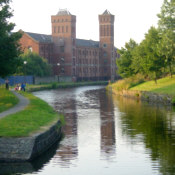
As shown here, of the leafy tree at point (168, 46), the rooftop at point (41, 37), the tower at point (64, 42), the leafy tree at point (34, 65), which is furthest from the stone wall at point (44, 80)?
the leafy tree at point (168, 46)

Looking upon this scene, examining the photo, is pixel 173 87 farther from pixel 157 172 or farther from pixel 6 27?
pixel 157 172

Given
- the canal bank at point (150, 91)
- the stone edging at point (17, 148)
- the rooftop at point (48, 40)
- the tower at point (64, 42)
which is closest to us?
the stone edging at point (17, 148)

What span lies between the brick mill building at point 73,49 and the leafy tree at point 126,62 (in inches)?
1318

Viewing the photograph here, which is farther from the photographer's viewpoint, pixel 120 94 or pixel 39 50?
pixel 39 50

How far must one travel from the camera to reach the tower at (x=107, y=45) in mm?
134087

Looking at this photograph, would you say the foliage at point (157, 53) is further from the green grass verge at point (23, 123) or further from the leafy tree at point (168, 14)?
the green grass verge at point (23, 123)

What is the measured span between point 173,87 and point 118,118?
18.8m

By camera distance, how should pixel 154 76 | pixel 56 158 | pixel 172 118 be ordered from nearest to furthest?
1. pixel 56 158
2. pixel 172 118
3. pixel 154 76

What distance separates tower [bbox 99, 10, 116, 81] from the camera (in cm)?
13409

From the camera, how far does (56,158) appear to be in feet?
62.7

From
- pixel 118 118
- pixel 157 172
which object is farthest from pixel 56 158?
pixel 118 118

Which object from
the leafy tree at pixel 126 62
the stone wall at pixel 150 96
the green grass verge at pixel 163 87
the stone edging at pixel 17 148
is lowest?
the stone edging at pixel 17 148

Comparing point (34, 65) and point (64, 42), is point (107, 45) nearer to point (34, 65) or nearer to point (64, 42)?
point (64, 42)

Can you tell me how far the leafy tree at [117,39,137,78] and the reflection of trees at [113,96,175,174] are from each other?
28246mm
